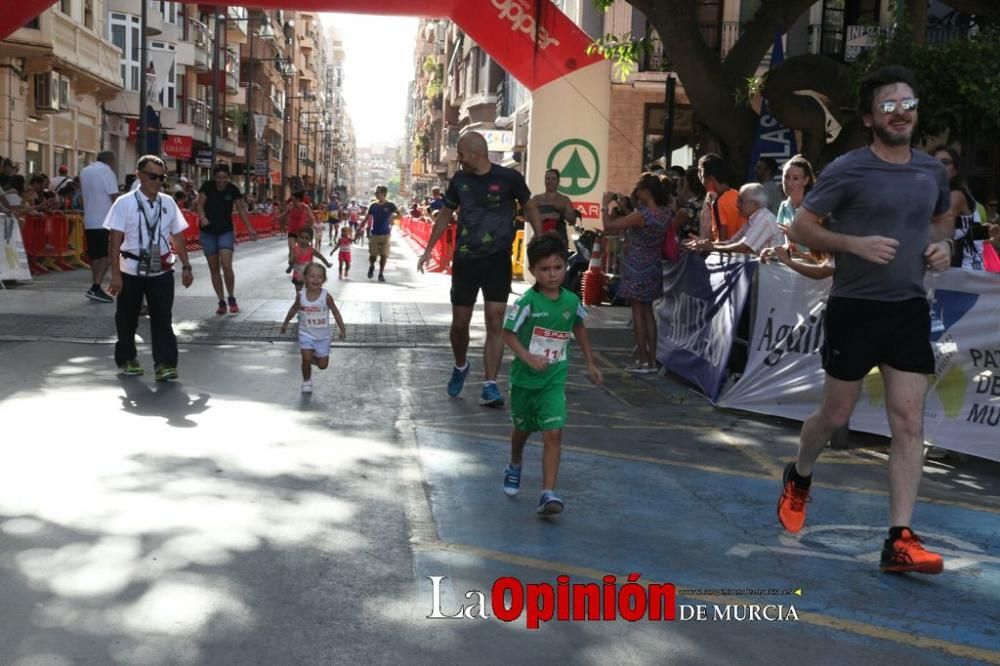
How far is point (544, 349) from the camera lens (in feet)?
19.1

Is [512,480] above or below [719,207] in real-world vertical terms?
below

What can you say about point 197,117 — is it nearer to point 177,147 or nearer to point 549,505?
point 177,147

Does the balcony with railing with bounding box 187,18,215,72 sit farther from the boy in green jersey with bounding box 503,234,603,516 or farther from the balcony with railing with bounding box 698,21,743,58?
the boy in green jersey with bounding box 503,234,603,516

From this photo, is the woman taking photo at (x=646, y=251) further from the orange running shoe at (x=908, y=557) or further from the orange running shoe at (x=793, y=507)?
the orange running shoe at (x=908, y=557)

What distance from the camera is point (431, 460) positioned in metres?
6.93

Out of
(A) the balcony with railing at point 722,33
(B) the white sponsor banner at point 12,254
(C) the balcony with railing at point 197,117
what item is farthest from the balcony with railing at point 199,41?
(B) the white sponsor banner at point 12,254

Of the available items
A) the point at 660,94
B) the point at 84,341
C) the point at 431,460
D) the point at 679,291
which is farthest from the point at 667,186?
the point at 660,94

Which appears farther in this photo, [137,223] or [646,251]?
[646,251]

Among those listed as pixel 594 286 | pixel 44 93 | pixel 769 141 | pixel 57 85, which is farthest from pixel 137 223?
pixel 57 85

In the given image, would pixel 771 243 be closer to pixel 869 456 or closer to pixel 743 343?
pixel 743 343

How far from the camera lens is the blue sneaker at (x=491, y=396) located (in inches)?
345

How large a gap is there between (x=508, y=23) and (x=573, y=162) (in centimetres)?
263

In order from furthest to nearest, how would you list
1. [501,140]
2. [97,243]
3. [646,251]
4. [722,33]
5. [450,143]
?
[450,143]
[501,140]
[722,33]
[97,243]
[646,251]

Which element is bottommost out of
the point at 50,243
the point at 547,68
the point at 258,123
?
the point at 50,243
